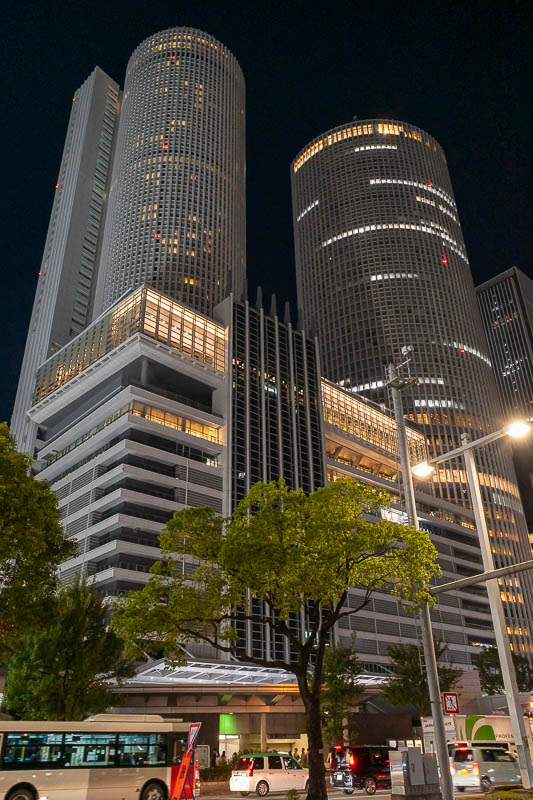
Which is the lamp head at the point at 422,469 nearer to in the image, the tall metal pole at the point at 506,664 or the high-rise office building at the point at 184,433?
the tall metal pole at the point at 506,664

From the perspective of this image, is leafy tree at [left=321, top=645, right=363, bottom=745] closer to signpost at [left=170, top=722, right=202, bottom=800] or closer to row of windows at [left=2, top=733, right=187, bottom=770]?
row of windows at [left=2, top=733, right=187, bottom=770]

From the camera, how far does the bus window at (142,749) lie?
25.1 m

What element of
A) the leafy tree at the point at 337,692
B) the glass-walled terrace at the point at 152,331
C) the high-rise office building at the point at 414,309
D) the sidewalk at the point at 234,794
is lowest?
the sidewalk at the point at 234,794

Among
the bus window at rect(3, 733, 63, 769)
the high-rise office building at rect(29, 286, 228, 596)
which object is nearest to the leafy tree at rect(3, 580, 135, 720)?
the bus window at rect(3, 733, 63, 769)

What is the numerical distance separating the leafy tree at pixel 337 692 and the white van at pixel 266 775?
1897cm

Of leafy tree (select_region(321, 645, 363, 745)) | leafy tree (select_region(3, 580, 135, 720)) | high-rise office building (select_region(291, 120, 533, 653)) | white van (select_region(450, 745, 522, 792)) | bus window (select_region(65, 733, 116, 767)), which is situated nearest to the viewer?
bus window (select_region(65, 733, 116, 767))

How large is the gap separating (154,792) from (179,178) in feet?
434

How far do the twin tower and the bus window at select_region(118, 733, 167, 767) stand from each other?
288 feet

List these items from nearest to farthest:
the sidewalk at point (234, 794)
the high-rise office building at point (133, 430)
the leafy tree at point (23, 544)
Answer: the leafy tree at point (23, 544) → the sidewalk at point (234, 794) → the high-rise office building at point (133, 430)

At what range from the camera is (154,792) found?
2520 cm

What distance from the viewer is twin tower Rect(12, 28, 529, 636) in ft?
442

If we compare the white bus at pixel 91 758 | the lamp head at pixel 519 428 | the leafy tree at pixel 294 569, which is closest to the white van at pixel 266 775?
the white bus at pixel 91 758

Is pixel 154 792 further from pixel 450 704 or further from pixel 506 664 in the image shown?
pixel 506 664

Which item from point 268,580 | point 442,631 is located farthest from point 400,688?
point 442,631
